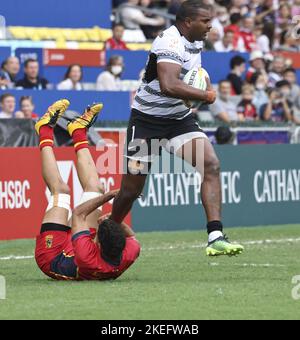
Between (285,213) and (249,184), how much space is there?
91 centimetres

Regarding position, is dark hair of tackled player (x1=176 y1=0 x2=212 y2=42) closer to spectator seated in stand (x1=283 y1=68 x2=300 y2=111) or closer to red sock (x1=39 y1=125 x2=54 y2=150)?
red sock (x1=39 y1=125 x2=54 y2=150)

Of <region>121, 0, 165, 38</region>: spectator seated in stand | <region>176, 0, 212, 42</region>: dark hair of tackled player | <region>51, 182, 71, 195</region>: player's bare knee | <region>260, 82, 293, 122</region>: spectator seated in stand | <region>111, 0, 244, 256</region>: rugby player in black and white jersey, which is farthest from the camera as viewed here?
<region>121, 0, 165, 38</region>: spectator seated in stand

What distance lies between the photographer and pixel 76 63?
19469 mm

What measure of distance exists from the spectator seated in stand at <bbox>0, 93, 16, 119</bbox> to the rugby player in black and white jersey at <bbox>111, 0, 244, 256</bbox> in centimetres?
536

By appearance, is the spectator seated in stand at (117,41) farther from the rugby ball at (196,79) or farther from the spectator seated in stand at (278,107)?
the rugby ball at (196,79)

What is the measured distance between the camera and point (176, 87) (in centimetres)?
1038

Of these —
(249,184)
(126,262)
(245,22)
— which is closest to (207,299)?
(126,262)

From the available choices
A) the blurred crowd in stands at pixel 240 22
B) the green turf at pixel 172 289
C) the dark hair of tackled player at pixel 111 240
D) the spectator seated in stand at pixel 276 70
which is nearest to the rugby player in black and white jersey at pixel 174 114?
the green turf at pixel 172 289

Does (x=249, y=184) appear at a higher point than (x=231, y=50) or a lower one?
lower

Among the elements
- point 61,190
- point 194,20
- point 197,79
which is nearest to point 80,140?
point 61,190

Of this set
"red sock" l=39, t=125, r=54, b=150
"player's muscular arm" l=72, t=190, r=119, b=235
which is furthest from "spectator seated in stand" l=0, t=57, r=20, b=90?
"player's muscular arm" l=72, t=190, r=119, b=235

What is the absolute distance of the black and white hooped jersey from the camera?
10633mm
